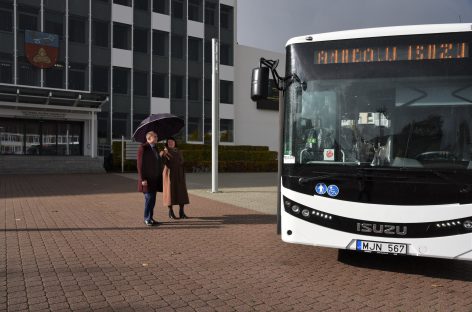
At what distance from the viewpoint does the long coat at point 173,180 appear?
9.52 metres

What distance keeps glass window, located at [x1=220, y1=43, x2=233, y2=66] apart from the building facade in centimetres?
8

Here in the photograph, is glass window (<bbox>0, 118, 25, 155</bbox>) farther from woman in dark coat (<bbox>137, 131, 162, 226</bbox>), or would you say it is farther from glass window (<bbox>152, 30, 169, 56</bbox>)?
woman in dark coat (<bbox>137, 131, 162, 226</bbox>)

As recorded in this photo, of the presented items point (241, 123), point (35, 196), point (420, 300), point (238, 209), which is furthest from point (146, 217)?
point (241, 123)

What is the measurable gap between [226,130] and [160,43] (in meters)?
8.72

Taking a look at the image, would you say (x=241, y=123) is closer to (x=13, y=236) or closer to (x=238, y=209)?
(x=238, y=209)

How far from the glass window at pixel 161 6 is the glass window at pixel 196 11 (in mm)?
2088

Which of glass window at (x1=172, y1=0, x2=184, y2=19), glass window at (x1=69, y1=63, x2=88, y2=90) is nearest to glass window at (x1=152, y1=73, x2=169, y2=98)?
glass window at (x1=172, y1=0, x2=184, y2=19)

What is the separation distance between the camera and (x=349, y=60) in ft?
18.8

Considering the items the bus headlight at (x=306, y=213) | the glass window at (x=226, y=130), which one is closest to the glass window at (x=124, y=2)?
the glass window at (x=226, y=130)

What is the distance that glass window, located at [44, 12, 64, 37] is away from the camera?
102 feet

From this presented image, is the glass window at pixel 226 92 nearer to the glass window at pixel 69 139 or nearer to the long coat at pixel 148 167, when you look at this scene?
the glass window at pixel 69 139

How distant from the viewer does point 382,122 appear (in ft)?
18.0

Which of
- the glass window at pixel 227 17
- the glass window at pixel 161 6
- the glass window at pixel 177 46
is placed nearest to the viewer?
the glass window at pixel 161 6

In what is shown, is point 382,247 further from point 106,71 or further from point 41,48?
point 106,71
